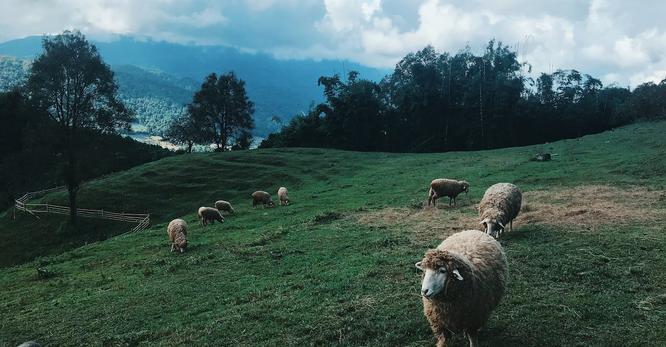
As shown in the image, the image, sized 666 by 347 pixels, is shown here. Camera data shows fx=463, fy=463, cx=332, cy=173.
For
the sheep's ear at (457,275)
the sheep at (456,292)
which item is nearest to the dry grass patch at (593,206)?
the sheep at (456,292)

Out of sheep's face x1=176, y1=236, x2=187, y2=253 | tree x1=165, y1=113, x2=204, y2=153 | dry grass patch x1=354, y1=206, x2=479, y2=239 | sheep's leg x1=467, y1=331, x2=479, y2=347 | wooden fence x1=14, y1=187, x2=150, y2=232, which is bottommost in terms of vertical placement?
wooden fence x1=14, y1=187, x2=150, y2=232

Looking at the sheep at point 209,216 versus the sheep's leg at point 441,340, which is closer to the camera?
the sheep's leg at point 441,340

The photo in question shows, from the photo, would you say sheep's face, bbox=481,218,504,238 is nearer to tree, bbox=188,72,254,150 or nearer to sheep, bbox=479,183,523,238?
sheep, bbox=479,183,523,238

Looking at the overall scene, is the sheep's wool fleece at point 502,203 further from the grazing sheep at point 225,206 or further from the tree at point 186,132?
the tree at point 186,132

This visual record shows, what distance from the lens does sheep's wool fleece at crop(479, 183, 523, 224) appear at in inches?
703

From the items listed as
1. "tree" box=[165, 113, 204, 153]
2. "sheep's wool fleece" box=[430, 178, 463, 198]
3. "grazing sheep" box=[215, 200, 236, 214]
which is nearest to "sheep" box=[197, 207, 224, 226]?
"grazing sheep" box=[215, 200, 236, 214]

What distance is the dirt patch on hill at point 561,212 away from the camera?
18.2m

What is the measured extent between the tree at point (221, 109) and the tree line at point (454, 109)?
762 cm

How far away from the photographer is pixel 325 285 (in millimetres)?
13648

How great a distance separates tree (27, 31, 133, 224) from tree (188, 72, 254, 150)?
3535 cm

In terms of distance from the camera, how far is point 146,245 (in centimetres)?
2428

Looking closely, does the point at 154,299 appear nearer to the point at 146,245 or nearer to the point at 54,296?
the point at 54,296

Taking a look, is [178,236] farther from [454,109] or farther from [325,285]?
[454,109]

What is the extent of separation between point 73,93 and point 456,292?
35510 millimetres
